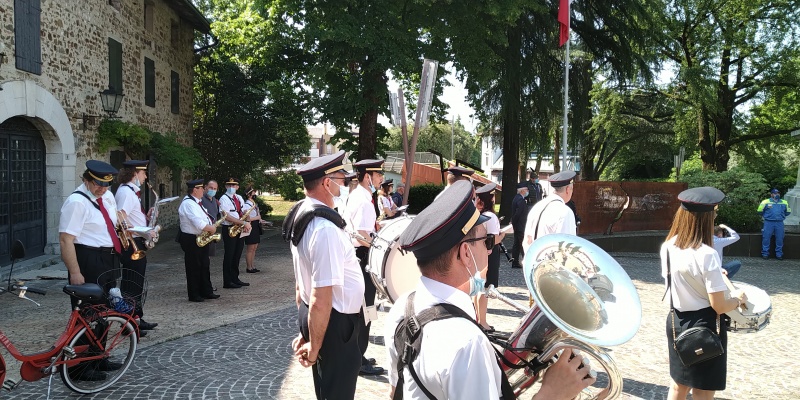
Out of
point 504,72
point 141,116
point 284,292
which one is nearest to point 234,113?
point 141,116

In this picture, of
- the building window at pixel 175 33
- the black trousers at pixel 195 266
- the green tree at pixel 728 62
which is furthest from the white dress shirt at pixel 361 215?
the green tree at pixel 728 62

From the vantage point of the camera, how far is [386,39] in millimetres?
15867

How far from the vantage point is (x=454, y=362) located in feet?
5.61

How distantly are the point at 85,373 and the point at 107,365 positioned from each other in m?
0.27

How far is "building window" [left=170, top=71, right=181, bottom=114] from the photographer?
2053cm

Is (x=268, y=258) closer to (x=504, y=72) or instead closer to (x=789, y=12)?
(x=504, y=72)

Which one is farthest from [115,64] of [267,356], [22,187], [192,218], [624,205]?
[624,205]

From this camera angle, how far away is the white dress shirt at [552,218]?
222 inches

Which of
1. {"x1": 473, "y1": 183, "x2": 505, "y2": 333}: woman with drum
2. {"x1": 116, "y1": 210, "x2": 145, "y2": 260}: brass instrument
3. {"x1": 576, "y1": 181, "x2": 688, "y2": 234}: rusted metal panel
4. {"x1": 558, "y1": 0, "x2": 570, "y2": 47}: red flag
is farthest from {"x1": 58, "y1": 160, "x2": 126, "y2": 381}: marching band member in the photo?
{"x1": 558, "y1": 0, "x2": 570, "y2": 47}: red flag

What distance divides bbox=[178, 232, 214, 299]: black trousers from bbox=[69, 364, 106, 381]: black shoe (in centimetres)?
348

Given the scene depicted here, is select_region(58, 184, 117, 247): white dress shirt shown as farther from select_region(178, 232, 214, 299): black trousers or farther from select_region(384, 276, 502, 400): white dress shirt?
select_region(384, 276, 502, 400): white dress shirt

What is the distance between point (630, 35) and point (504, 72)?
4.75 meters

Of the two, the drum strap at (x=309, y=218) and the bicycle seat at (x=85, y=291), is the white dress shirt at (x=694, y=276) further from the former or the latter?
the bicycle seat at (x=85, y=291)

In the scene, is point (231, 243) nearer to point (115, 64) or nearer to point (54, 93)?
point (54, 93)
